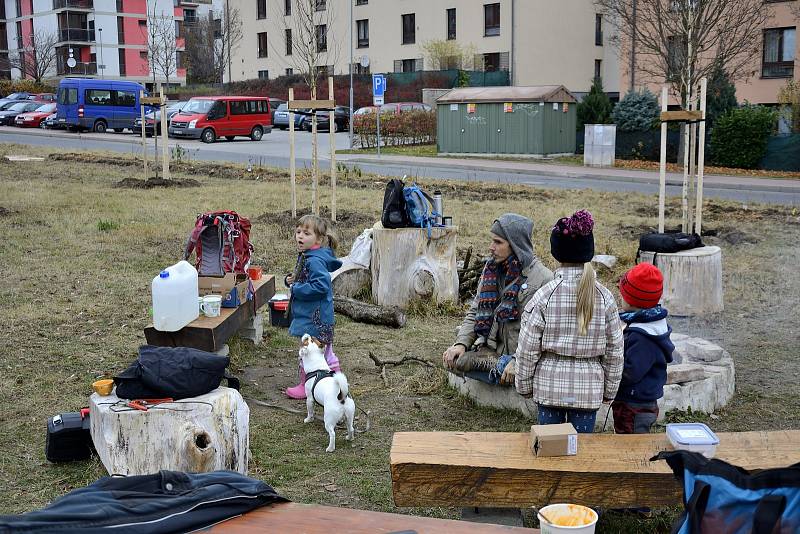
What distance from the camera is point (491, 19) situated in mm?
48500

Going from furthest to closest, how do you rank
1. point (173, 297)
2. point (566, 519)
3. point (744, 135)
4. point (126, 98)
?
point (126, 98) < point (744, 135) < point (173, 297) < point (566, 519)

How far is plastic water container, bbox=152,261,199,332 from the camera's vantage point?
635 cm

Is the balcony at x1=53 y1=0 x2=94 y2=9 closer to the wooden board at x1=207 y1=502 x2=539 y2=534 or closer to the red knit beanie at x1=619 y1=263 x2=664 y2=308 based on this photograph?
the red knit beanie at x1=619 y1=263 x2=664 y2=308

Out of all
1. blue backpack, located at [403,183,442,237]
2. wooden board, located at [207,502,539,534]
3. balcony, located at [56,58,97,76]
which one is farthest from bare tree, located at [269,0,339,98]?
wooden board, located at [207,502,539,534]

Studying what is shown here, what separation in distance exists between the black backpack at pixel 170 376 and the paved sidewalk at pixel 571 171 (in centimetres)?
1794

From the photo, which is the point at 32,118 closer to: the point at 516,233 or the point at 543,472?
the point at 516,233

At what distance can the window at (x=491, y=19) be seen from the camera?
48.1 meters

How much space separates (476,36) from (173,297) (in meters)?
45.0

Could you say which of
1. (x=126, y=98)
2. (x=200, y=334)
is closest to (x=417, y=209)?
(x=200, y=334)

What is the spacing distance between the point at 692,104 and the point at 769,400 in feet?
19.4

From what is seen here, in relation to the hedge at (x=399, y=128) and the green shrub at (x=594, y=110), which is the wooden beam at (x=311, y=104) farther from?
the hedge at (x=399, y=128)

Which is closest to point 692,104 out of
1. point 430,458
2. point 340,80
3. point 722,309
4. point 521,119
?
point 722,309

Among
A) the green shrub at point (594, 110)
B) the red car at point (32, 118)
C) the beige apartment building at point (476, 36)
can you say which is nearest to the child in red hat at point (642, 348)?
the green shrub at point (594, 110)

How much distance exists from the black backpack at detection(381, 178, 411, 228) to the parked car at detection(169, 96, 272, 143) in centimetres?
2608
